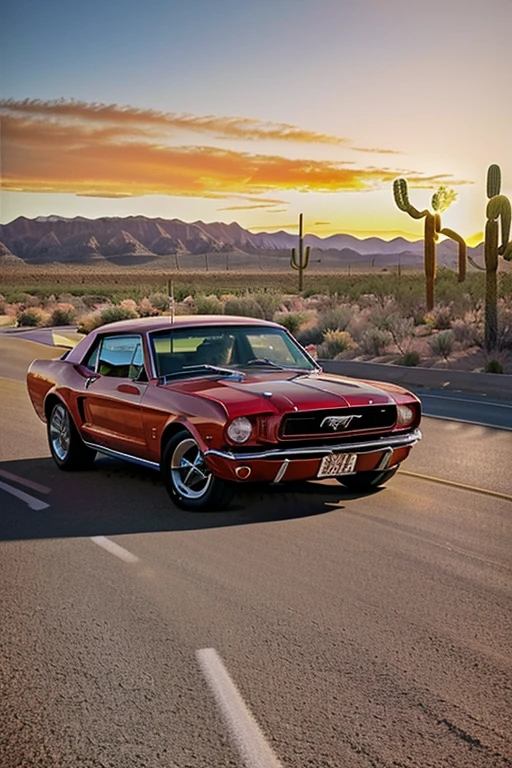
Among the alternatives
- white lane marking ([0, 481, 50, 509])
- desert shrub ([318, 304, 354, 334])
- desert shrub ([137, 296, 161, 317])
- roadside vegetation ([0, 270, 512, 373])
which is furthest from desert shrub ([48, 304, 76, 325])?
white lane marking ([0, 481, 50, 509])

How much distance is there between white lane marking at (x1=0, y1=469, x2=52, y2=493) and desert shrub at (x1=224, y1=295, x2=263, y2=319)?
31.4 metres

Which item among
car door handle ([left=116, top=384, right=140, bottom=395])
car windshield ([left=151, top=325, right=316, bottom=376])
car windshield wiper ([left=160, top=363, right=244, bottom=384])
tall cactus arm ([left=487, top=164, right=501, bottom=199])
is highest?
tall cactus arm ([left=487, top=164, right=501, bottom=199])

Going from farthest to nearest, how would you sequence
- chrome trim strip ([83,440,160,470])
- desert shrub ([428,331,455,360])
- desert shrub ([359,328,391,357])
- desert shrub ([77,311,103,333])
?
desert shrub ([77,311,103,333]) → desert shrub ([359,328,391,357]) → desert shrub ([428,331,455,360]) → chrome trim strip ([83,440,160,470])

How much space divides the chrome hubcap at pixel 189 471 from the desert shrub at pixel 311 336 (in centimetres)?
2381

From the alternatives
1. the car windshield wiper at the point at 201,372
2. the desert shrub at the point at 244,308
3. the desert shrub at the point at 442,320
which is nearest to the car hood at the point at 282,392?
the car windshield wiper at the point at 201,372

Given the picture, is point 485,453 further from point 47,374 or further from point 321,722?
point 321,722

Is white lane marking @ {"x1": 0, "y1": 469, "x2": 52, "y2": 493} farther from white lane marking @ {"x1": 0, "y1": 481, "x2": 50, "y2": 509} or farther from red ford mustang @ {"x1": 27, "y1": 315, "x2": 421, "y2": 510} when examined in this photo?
red ford mustang @ {"x1": 27, "y1": 315, "x2": 421, "y2": 510}

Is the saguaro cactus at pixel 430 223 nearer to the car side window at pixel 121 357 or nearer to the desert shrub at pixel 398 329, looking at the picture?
the desert shrub at pixel 398 329

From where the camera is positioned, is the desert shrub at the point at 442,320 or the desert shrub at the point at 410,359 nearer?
the desert shrub at the point at 410,359

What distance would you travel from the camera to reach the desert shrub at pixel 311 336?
108 ft

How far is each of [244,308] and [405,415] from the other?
113 ft

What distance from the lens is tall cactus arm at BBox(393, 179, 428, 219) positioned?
3522cm

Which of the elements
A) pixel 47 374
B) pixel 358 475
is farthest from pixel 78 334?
pixel 358 475

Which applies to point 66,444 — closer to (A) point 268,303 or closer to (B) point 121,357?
(B) point 121,357
